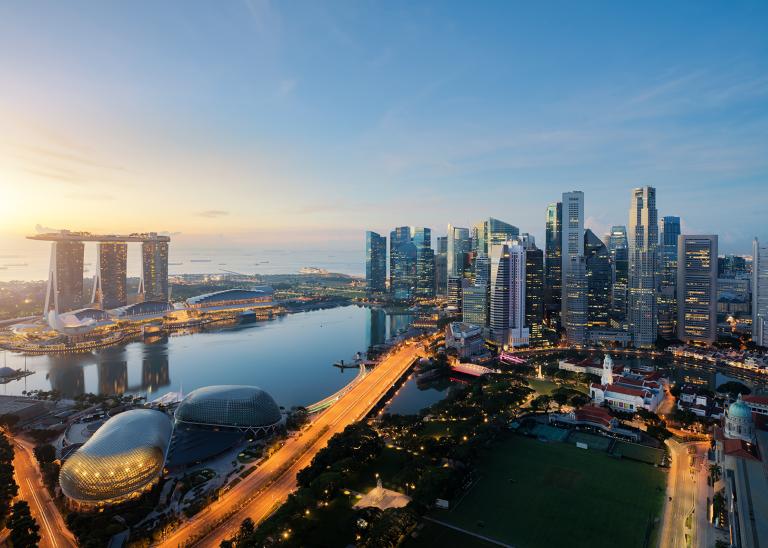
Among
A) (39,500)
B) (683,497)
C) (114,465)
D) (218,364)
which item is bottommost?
(39,500)

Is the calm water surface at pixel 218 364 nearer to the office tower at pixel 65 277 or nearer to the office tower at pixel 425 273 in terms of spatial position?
the office tower at pixel 65 277

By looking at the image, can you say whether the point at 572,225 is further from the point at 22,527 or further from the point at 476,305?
the point at 22,527

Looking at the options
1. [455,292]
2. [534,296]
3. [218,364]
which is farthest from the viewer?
[455,292]

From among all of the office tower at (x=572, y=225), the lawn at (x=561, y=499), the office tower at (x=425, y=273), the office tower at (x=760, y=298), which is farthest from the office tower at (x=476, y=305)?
the office tower at (x=425, y=273)

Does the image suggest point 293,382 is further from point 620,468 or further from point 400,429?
point 620,468

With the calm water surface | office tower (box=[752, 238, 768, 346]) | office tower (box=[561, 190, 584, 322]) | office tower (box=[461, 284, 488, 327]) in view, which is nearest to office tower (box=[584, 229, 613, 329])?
office tower (box=[561, 190, 584, 322])

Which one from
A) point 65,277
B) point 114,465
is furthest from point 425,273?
point 114,465
